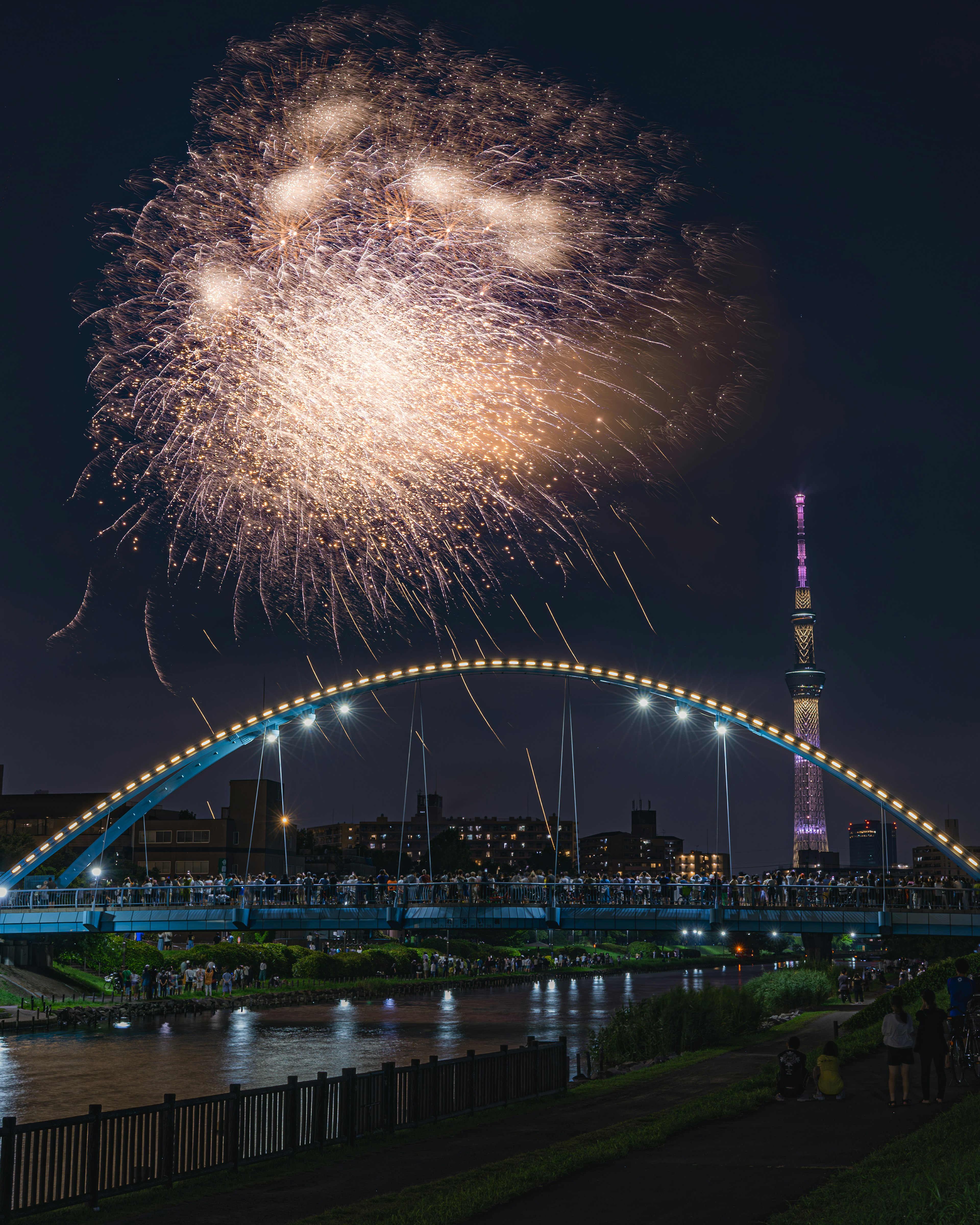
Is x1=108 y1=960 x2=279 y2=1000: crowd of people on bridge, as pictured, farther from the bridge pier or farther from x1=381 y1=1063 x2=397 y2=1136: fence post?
x1=381 y1=1063 x2=397 y2=1136: fence post

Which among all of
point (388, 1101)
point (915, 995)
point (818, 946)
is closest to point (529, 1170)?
point (388, 1101)

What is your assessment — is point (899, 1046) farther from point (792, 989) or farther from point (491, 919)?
point (491, 919)

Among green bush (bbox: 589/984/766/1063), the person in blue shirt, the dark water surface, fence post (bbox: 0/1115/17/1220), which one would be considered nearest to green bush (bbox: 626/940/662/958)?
the dark water surface

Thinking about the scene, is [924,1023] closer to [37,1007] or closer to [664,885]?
[664,885]

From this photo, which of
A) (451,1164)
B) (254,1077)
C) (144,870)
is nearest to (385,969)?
(144,870)

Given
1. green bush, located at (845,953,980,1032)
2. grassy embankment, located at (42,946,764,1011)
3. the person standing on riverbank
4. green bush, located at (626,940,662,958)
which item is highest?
the person standing on riverbank

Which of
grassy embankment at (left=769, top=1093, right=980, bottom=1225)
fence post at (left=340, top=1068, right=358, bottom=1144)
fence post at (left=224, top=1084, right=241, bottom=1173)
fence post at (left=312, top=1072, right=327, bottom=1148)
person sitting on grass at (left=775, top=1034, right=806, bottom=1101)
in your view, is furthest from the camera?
person sitting on grass at (left=775, top=1034, right=806, bottom=1101)
